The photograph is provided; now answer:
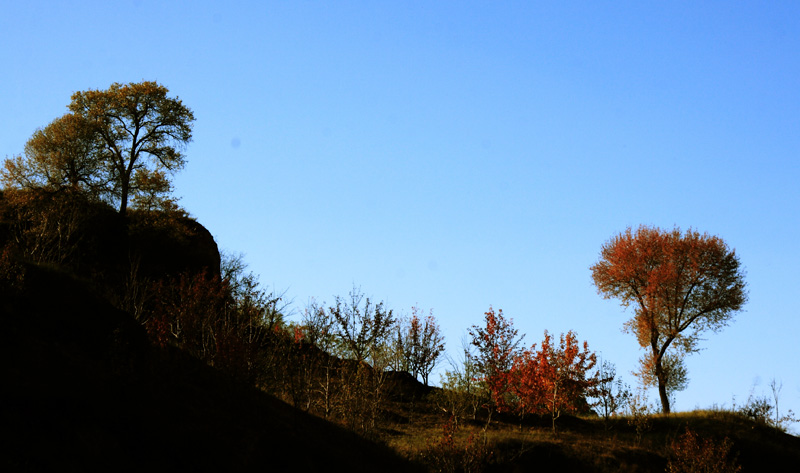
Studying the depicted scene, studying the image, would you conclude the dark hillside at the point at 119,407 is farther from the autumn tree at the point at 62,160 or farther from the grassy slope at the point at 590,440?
the autumn tree at the point at 62,160

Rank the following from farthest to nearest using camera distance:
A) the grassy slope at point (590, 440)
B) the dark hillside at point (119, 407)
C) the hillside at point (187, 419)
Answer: the grassy slope at point (590, 440) < the hillside at point (187, 419) < the dark hillside at point (119, 407)

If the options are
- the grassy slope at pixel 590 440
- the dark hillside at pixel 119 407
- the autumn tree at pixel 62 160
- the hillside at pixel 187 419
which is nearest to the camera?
the dark hillside at pixel 119 407

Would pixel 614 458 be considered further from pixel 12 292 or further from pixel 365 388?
pixel 12 292

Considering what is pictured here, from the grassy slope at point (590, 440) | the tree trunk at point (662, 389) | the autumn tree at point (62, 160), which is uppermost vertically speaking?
the autumn tree at point (62, 160)

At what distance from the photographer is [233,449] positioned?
15.8 metres

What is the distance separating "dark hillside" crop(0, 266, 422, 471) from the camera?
42.6 feet

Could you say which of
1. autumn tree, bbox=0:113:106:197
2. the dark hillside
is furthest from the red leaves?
autumn tree, bbox=0:113:106:197

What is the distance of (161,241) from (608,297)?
2996cm

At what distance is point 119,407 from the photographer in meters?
15.0

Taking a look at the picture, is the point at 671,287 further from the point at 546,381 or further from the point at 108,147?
the point at 108,147

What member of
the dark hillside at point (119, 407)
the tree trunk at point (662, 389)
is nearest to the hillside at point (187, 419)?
the dark hillside at point (119, 407)

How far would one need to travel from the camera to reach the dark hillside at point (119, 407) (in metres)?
13.0

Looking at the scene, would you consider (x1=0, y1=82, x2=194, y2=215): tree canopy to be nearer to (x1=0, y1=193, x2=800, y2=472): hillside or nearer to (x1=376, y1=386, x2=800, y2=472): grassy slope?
(x1=0, y1=193, x2=800, y2=472): hillside

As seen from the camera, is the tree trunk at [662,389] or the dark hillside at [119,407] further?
the tree trunk at [662,389]
